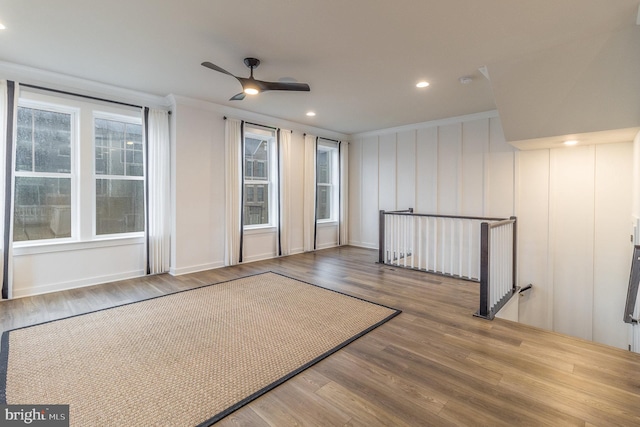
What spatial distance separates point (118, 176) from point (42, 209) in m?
0.97

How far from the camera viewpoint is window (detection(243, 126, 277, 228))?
5738mm

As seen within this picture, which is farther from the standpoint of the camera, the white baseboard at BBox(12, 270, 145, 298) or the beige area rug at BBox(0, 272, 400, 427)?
the white baseboard at BBox(12, 270, 145, 298)

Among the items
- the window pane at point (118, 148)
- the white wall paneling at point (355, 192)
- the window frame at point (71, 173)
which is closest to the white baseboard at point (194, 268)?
the window frame at point (71, 173)

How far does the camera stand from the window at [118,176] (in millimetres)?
4281

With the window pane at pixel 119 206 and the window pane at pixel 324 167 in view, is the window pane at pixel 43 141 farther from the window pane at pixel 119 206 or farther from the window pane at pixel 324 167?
the window pane at pixel 324 167

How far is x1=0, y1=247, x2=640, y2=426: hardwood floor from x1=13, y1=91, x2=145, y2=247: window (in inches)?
42.9

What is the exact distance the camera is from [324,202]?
291 inches

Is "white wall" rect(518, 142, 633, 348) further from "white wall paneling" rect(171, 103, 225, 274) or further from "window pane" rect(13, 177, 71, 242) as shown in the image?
"window pane" rect(13, 177, 71, 242)

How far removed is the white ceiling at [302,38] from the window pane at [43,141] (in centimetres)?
64

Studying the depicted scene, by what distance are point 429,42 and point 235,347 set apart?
333cm

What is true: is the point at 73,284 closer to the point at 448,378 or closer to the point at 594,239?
the point at 448,378

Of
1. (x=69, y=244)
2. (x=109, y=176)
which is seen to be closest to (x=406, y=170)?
(x=109, y=176)

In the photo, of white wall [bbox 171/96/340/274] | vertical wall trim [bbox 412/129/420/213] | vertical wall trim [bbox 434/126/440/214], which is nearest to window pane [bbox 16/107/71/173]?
white wall [bbox 171/96/340/274]

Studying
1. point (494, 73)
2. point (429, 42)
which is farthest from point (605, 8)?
point (429, 42)
